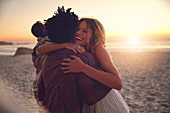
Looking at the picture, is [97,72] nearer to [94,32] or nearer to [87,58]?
[87,58]

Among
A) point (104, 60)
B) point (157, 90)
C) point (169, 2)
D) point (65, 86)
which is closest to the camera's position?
point (65, 86)

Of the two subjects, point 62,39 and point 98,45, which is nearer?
point 62,39

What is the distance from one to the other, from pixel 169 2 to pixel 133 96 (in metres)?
7.49

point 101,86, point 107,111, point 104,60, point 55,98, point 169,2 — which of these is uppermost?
point 169,2

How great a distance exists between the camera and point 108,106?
1.77 meters

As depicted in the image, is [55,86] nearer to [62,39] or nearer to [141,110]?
[62,39]

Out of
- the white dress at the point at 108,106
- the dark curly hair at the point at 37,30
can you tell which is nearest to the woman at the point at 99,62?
the white dress at the point at 108,106

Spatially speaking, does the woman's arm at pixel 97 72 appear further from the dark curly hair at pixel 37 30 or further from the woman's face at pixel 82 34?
the dark curly hair at pixel 37 30

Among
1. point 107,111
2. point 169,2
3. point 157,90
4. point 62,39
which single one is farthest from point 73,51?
point 169,2

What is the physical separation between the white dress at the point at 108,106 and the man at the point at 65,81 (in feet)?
0.77

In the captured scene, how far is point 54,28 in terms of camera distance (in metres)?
1.52

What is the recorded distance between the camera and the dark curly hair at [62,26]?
1.51 metres

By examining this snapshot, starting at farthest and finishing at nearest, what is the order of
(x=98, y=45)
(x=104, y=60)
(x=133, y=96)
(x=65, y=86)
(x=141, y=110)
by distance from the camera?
(x=133, y=96) → (x=141, y=110) → (x=98, y=45) → (x=104, y=60) → (x=65, y=86)

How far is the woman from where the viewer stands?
1502mm
